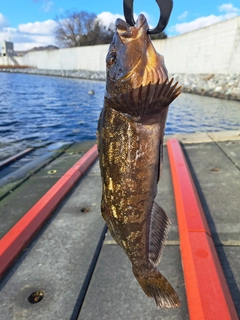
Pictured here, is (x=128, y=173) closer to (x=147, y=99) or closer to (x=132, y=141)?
(x=132, y=141)

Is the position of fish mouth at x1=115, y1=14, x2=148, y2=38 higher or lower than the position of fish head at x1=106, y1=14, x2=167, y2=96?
higher

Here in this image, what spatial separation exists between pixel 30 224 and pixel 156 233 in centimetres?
218

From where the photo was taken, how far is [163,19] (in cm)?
169

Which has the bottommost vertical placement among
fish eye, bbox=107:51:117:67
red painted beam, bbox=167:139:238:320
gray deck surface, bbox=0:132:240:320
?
gray deck surface, bbox=0:132:240:320

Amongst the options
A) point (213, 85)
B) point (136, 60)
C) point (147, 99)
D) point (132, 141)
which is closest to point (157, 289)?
point (132, 141)

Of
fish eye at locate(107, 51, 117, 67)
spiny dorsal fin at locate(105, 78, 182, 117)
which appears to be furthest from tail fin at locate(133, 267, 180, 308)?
fish eye at locate(107, 51, 117, 67)

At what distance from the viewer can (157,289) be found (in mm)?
2074

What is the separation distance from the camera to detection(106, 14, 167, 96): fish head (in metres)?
1.87

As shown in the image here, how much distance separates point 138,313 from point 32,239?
5.73 ft

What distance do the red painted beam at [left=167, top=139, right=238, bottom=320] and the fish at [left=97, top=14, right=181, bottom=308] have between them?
49 cm

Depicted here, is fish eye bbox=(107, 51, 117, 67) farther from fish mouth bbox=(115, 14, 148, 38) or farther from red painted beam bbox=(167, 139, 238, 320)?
red painted beam bbox=(167, 139, 238, 320)

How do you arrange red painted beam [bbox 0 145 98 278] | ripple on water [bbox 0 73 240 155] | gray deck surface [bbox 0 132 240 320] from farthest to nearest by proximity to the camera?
ripple on water [bbox 0 73 240 155]
red painted beam [bbox 0 145 98 278]
gray deck surface [bbox 0 132 240 320]

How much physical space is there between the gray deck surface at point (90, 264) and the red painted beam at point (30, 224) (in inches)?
3.8

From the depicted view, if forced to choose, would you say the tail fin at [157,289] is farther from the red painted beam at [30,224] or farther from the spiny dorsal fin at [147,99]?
the red painted beam at [30,224]
